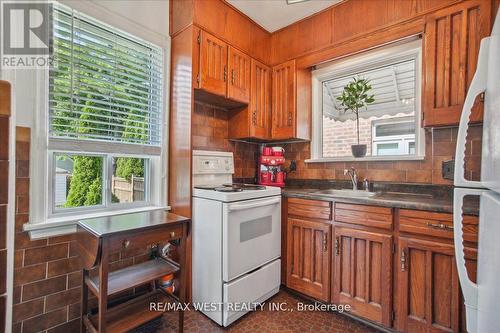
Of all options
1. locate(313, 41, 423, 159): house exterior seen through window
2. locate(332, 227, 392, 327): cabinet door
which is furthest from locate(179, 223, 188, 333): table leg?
locate(313, 41, 423, 159): house exterior seen through window

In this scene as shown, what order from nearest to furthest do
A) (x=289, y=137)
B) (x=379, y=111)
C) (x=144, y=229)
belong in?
1. (x=144, y=229)
2. (x=379, y=111)
3. (x=289, y=137)

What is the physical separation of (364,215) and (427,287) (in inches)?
21.4

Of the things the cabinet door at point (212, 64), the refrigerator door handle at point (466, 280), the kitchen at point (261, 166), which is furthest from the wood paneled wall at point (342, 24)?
the refrigerator door handle at point (466, 280)

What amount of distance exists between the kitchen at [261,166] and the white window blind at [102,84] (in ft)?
0.04

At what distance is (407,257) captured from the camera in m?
1.54

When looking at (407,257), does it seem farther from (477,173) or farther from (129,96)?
(129,96)

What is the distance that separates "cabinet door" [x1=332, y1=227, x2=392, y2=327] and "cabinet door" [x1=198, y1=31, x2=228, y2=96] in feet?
5.11

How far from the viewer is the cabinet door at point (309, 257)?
190 cm

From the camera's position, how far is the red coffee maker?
256 centimetres

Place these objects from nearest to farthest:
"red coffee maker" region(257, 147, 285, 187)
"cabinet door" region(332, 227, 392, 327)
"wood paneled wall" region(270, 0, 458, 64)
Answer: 1. "cabinet door" region(332, 227, 392, 327)
2. "wood paneled wall" region(270, 0, 458, 64)
3. "red coffee maker" region(257, 147, 285, 187)

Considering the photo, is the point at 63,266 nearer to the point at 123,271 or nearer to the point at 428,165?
the point at 123,271

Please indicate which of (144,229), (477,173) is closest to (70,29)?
(144,229)

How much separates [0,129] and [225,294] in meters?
1.55

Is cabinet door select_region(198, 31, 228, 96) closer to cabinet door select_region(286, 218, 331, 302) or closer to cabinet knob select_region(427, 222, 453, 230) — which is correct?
cabinet door select_region(286, 218, 331, 302)
